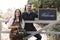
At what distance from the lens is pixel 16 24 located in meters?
2.79

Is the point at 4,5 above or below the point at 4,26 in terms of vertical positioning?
above

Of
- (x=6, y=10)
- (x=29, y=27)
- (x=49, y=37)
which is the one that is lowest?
(x=49, y=37)

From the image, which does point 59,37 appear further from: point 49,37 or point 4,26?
point 4,26

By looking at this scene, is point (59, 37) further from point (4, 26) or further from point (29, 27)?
point (4, 26)

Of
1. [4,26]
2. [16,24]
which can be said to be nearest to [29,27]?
[16,24]

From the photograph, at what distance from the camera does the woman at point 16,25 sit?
9.10 feet

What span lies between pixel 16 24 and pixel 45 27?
477 millimetres

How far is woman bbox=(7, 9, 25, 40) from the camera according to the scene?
277 cm

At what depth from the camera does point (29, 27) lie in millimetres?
2869

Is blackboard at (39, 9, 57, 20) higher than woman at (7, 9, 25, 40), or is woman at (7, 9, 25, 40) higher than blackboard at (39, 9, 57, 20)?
blackboard at (39, 9, 57, 20)

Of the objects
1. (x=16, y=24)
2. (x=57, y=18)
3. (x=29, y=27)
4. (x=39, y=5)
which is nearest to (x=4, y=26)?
(x=16, y=24)

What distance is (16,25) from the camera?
279 cm

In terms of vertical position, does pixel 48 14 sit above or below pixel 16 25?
above

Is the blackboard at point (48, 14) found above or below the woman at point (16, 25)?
above
